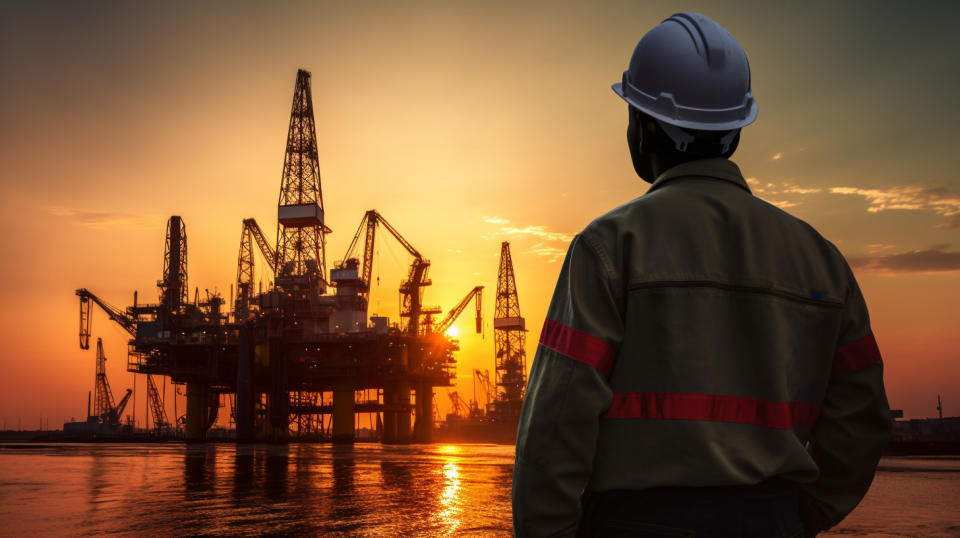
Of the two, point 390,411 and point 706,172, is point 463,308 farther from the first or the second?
point 706,172

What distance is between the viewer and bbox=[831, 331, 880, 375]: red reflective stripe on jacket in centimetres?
218

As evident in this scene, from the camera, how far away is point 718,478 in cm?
173

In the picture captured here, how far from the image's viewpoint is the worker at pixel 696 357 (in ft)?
5.71

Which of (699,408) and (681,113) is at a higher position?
(681,113)

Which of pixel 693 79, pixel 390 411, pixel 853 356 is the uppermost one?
pixel 693 79

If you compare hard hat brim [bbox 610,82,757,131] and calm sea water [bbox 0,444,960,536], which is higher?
hard hat brim [bbox 610,82,757,131]

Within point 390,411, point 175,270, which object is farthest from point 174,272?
point 390,411

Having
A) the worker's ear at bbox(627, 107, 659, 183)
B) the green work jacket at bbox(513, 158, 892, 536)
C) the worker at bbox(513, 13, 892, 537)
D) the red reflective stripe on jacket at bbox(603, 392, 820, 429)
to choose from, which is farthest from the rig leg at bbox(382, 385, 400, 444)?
the red reflective stripe on jacket at bbox(603, 392, 820, 429)

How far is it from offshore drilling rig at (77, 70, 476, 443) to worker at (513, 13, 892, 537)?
232 ft

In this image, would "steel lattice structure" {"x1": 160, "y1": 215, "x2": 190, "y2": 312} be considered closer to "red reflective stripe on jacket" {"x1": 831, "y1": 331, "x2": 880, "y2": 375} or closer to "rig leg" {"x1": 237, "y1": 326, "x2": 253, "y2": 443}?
"rig leg" {"x1": 237, "y1": 326, "x2": 253, "y2": 443}

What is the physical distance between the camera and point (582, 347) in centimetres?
174

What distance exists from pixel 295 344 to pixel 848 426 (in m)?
73.5

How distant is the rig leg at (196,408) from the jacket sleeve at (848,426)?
8646 cm

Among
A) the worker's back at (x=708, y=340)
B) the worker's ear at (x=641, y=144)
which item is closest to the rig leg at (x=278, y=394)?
the worker's ear at (x=641, y=144)
